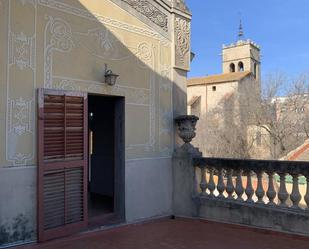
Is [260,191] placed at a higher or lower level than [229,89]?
lower

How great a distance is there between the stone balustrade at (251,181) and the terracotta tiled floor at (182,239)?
21.0 inches

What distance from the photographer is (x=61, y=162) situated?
5555 mm

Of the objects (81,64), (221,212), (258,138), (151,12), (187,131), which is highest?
(151,12)

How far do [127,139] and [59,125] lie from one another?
4.86ft

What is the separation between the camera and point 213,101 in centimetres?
5500

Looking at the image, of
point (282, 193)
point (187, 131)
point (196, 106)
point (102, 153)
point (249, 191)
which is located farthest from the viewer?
point (196, 106)

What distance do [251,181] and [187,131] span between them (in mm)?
1660

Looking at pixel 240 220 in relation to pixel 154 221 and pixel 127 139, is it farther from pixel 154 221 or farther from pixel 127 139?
Result: pixel 127 139

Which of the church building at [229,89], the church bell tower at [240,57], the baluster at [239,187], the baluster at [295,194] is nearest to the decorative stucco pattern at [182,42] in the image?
the baluster at [239,187]

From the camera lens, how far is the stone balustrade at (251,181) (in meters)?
5.79

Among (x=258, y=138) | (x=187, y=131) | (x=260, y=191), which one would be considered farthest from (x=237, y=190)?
(x=258, y=138)

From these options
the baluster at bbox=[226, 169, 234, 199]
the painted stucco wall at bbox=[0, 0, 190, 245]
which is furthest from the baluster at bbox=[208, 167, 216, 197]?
the painted stucco wall at bbox=[0, 0, 190, 245]

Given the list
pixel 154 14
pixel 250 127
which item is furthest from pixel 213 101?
pixel 154 14

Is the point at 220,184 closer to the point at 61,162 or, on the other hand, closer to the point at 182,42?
the point at 61,162
